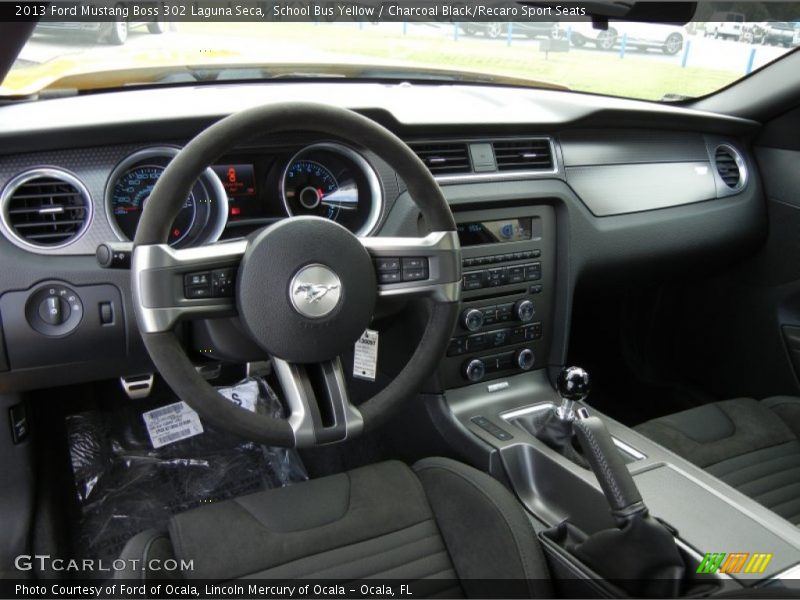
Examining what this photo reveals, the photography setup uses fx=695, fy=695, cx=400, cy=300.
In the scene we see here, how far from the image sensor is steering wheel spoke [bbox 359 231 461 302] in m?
1.29

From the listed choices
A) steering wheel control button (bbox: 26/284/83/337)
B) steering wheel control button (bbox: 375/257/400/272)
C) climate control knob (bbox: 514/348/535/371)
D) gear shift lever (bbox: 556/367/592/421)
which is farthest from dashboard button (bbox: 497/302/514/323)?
steering wheel control button (bbox: 26/284/83/337)

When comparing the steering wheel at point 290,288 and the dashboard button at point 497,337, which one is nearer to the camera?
the steering wheel at point 290,288

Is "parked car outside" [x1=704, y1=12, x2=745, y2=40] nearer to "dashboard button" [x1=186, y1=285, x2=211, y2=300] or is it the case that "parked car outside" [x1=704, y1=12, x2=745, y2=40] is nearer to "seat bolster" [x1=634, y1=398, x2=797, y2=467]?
"seat bolster" [x1=634, y1=398, x2=797, y2=467]

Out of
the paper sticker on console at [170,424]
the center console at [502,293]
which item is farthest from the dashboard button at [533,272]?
the paper sticker on console at [170,424]

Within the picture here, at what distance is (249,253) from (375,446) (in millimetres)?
1221

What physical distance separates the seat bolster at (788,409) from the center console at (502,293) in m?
0.83

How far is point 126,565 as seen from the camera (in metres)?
1.31

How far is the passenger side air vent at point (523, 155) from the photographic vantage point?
1.93m

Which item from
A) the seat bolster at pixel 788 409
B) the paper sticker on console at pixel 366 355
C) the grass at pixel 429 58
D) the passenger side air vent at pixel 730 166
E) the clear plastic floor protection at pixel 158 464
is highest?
the grass at pixel 429 58

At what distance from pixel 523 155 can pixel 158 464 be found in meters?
1.42

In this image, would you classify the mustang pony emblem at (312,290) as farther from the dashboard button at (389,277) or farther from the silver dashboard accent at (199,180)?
the silver dashboard accent at (199,180)

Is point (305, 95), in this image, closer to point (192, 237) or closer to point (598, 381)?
point (192, 237)

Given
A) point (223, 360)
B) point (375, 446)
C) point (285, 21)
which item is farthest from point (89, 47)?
point (375, 446)

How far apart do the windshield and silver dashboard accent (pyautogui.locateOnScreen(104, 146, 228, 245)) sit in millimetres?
281
